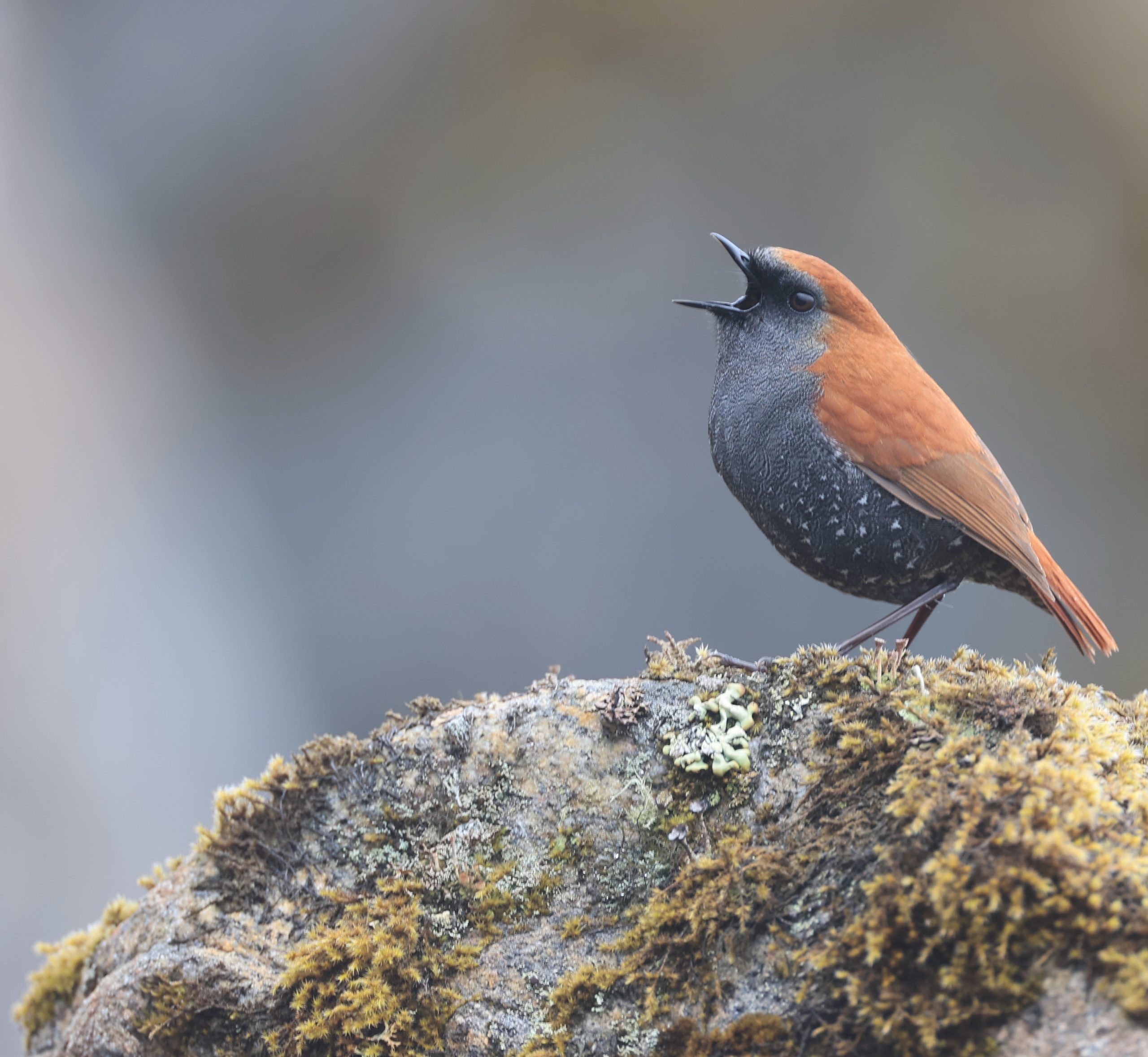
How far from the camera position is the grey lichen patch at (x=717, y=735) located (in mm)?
2518

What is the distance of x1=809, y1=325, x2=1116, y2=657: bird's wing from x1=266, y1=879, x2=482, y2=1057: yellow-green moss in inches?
80.3

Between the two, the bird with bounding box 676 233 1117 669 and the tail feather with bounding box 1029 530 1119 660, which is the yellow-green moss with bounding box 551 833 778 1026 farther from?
the tail feather with bounding box 1029 530 1119 660

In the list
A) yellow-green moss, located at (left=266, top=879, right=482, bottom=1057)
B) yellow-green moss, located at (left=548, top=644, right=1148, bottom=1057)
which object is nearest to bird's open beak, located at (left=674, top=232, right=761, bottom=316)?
yellow-green moss, located at (left=548, top=644, right=1148, bottom=1057)

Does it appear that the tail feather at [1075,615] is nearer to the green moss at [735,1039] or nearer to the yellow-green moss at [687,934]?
the yellow-green moss at [687,934]

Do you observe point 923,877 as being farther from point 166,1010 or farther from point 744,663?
point 166,1010

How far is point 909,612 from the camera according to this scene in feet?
10.4

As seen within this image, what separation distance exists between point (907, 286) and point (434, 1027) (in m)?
7.87

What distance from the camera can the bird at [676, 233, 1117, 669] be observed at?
3098 mm

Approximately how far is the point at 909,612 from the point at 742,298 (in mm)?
1415

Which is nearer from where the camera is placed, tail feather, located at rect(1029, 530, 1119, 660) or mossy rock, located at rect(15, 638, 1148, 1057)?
mossy rock, located at rect(15, 638, 1148, 1057)

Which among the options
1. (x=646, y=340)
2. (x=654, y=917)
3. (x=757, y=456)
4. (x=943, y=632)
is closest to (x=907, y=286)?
(x=646, y=340)

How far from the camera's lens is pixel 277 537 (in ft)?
29.0

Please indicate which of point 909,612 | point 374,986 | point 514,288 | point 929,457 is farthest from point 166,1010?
point 514,288

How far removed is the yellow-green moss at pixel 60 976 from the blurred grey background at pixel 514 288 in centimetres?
459
